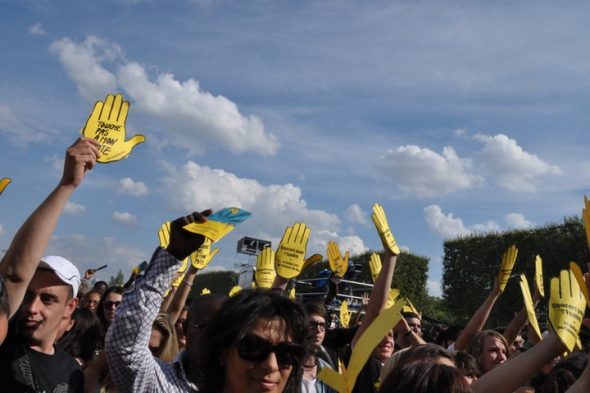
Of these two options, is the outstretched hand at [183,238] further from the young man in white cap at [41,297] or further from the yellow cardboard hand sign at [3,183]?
the yellow cardboard hand sign at [3,183]

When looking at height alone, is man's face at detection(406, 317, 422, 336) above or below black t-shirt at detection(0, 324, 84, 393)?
above

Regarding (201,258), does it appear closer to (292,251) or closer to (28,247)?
(292,251)

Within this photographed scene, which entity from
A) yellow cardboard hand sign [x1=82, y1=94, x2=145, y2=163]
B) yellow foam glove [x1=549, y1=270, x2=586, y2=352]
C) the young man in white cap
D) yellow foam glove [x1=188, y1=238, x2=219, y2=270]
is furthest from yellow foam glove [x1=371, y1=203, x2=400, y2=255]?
the young man in white cap

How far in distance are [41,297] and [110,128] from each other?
3.13ft

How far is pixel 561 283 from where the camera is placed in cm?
370

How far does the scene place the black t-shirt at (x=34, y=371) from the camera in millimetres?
2543

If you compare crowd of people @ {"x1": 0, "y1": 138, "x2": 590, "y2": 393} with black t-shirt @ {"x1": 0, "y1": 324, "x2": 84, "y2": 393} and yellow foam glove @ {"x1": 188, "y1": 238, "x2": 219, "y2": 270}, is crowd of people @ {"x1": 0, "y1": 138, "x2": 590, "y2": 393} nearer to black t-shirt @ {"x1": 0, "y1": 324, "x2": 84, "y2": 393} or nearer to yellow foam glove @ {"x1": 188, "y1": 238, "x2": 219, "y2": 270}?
black t-shirt @ {"x1": 0, "y1": 324, "x2": 84, "y2": 393}

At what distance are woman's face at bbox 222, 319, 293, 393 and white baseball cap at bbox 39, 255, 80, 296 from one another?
95 centimetres

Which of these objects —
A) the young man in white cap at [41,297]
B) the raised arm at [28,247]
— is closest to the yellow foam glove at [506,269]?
the young man in white cap at [41,297]

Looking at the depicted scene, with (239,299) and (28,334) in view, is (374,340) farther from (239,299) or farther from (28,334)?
(28,334)

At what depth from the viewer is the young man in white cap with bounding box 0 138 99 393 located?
2.47 meters

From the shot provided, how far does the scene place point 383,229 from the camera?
16.5ft

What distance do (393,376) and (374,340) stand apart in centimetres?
32

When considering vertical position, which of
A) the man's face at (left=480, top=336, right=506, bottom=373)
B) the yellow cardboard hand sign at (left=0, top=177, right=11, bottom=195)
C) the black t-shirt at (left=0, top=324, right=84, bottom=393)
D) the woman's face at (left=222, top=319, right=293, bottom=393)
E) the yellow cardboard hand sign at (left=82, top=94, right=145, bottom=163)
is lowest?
the black t-shirt at (left=0, top=324, right=84, bottom=393)
